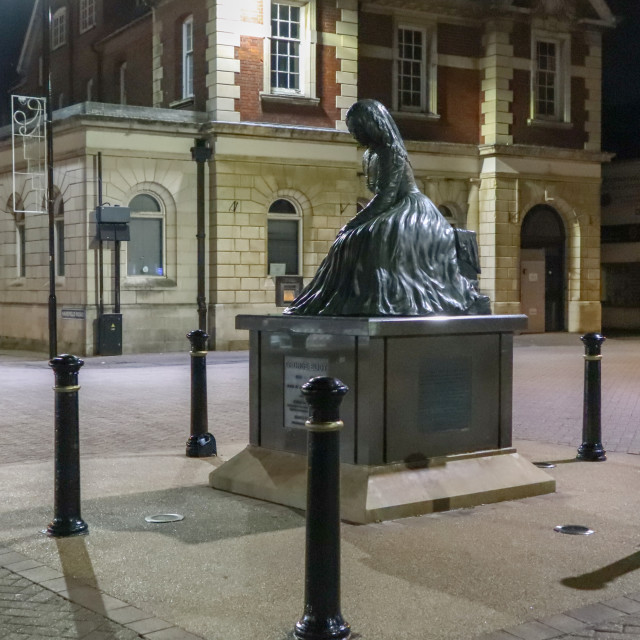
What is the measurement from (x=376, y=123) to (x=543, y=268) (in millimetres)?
23029

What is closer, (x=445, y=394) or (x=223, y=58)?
(x=445, y=394)

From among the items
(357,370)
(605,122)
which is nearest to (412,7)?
(605,122)

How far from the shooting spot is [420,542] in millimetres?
6016

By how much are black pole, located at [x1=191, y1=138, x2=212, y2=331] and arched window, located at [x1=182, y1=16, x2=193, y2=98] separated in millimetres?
2546

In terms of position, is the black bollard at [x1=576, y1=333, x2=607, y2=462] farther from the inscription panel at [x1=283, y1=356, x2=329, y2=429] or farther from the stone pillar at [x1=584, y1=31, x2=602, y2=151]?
the stone pillar at [x1=584, y1=31, x2=602, y2=151]

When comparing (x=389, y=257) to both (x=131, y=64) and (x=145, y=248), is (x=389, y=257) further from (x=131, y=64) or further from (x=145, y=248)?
(x=131, y=64)

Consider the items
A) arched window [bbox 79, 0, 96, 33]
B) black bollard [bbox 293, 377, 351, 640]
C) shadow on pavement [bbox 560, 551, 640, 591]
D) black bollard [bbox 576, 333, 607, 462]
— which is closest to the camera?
black bollard [bbox 293, 377, 351, 640]

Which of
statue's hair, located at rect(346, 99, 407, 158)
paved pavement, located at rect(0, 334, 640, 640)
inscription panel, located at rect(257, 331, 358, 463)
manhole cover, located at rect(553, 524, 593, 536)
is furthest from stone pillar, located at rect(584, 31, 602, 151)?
manhole cover, located at rect(553, 524, 593, 536)

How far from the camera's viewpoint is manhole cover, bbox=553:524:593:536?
625 cm

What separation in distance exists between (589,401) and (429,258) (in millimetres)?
2582

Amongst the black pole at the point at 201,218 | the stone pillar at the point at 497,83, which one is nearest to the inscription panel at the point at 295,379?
the black pole at the point at 201,218

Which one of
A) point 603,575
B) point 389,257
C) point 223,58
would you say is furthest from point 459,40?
point 603,575

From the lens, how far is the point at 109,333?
891 inches

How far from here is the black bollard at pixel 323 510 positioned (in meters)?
4.42
